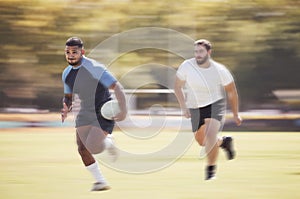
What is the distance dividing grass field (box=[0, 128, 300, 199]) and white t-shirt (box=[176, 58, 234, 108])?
1.00 metres

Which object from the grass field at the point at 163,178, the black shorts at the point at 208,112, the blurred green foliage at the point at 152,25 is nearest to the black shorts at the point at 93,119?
the grass field at the point at 163,178

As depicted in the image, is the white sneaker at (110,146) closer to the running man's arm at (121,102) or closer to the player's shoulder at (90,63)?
the running man's arm at (121,102)

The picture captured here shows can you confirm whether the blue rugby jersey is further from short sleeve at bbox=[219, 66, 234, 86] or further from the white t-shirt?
short sleeve at bbox=[219, 66, 234, 86]

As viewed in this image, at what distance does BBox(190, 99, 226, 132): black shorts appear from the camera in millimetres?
9383

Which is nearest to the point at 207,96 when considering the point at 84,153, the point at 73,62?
the point at 84,153

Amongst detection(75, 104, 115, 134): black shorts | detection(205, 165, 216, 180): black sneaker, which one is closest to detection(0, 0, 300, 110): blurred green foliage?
detection(205, 165, 216, 180): black sneaker

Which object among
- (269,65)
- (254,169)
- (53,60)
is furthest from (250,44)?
(254,169)

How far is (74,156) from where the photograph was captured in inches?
538

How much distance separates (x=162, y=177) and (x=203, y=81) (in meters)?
1.49

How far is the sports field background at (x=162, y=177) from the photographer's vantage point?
8195 millimetres

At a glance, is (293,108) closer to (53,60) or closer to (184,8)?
(184,8)

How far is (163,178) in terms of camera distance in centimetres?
983

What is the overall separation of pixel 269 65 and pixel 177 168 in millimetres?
24710

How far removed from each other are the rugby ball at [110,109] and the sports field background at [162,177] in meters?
0.84
